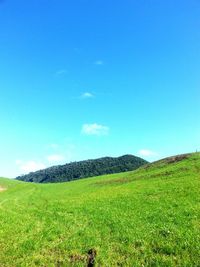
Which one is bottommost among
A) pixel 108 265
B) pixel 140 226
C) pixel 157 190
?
pixel 108 265

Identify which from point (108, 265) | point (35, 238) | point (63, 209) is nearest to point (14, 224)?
point (35, 238)

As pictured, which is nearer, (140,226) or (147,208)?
(140,226)

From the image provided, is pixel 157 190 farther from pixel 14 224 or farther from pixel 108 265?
pixel 108 265

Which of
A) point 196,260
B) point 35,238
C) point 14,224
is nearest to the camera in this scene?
point 196,260

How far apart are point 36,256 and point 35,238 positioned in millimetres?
3470

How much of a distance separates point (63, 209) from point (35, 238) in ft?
38.5

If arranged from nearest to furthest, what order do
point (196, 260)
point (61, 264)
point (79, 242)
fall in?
point (196, 260) → point (61, 264) → point (79, 242)

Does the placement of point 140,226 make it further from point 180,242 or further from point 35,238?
point 35,238

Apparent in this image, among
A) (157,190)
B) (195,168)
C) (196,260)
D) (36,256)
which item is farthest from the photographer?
(195,168)

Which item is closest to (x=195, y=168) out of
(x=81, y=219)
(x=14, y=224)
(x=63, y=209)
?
(x=63, y=209)

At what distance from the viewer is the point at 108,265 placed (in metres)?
15.2

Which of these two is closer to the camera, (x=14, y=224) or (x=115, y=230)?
(x=115, y=230)

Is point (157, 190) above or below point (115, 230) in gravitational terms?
above

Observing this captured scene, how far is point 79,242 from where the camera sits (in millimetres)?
18641
